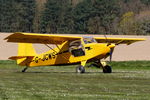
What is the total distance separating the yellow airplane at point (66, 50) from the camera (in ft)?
85.0

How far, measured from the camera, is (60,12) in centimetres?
10344

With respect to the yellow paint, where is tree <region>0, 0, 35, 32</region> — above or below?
below

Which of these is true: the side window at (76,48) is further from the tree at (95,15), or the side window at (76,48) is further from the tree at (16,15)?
the tree at (16,15)

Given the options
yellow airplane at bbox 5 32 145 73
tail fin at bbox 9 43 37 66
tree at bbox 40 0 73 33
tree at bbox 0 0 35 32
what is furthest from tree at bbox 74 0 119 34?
yellow airplane at bbox 5 32 145 73

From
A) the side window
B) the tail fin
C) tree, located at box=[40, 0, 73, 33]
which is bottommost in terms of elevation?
tree, located at box=[40, 0, 73, 33]

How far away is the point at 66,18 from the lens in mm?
102312

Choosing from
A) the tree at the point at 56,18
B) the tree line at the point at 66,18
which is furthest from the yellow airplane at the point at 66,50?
the tree at the point at 56,18

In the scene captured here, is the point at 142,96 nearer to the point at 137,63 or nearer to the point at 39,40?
the point at 39,40

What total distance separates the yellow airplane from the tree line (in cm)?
5583

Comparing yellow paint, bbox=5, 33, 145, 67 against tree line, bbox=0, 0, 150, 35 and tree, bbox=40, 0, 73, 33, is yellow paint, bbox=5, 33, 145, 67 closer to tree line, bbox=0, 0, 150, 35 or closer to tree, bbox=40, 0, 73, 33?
tree line, bbox=0, 0, 150, 35

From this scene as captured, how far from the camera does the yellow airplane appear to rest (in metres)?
25.9

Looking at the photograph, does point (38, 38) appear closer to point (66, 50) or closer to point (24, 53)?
point (66, 50)

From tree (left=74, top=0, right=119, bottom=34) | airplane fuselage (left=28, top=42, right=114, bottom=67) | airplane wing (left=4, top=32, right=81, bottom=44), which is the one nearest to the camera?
airplane fuselage (left=28, top=42, right=114, bottom=67)

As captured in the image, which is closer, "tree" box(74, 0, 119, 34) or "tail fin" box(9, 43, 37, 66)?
"tail fin" box(9, 43, 37, 66)
